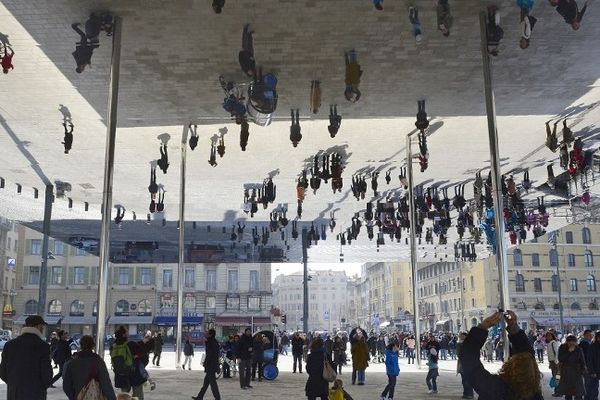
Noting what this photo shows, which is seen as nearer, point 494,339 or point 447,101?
point 447,101

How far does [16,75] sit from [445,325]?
6934 cm

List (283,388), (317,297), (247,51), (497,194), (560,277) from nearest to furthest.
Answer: (497,194) → (247,51) → (283,388) → (560,277) → (317,297)

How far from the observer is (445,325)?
77.2 m

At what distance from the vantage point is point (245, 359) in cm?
1673

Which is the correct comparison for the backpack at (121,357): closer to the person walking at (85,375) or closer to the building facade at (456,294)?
the person walking at (85,375)

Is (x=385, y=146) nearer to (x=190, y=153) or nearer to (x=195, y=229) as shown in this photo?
(x=190, y=153)

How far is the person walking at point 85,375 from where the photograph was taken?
21.8ft

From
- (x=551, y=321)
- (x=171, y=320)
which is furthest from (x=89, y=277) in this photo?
(x=551, y=321)

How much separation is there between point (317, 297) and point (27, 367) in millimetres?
149596

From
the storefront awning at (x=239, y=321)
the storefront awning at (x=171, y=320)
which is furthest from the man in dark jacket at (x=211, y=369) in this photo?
the storefront awning at (x=239, y=321)

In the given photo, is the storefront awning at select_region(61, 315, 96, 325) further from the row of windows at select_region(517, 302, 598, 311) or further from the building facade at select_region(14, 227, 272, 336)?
the row of windows at select_region(517, 302, 598, 311)

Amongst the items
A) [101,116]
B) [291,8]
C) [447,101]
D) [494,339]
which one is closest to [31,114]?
[101,116]

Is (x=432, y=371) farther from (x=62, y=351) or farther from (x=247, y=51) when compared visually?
(x=62, y=351)

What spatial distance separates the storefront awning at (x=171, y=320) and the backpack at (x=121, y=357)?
2225 inches
